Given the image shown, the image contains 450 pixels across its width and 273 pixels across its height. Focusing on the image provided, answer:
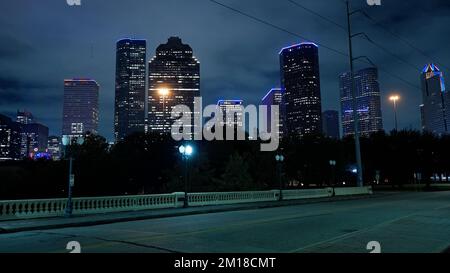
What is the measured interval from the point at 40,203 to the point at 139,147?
2528 inches

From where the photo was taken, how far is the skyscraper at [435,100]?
5759 cm

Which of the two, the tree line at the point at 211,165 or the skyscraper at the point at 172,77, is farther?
the skyscraper at the point at 172,77

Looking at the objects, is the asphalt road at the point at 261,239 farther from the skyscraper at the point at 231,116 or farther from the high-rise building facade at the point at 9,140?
the high-rise building facade at the point at 9,140

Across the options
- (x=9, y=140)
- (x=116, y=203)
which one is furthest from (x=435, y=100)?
(x=9, y=140)

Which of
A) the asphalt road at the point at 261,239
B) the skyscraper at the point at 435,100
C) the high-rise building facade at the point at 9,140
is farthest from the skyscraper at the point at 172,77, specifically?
the high-rise building facade at the point at 9,140

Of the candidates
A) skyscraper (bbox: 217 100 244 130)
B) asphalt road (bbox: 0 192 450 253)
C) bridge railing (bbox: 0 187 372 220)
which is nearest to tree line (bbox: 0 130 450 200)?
skyscraper (bbox: 217 100 244 130)

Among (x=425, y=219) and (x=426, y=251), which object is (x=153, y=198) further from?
(x=426, y=251)

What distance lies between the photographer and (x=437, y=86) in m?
59.3

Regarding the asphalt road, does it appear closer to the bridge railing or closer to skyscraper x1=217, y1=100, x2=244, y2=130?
the bridge railing

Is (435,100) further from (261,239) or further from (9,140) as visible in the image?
(9,140)

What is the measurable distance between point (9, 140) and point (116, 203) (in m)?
177

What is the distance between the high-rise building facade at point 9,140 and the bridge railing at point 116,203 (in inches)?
6483
